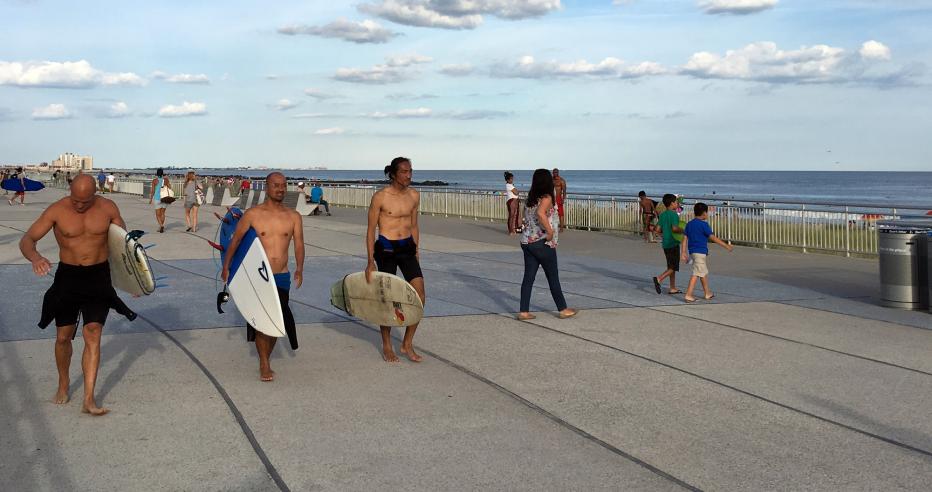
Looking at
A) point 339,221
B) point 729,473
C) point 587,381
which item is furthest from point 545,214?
point 339,221

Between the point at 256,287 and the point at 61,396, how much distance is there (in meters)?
1.59

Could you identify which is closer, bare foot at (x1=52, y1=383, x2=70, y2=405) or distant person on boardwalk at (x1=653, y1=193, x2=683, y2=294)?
bare foot at (x1=52, y1=383, x2=70, y2=405)

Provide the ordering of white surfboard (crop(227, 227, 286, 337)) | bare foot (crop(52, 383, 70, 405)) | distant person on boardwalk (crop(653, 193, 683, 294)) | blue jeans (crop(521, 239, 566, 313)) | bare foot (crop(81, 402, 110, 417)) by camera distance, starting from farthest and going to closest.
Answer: distant person on boardwalk (crop(653, 193, 683, 294)) → blue jeans (crop(521, 239, 566, 313)) → white surfboard (crop(227, 227, 286, 337)) → bare foot (crop(52, 383, 70, 405)) → bare foot (crop(81, 402, 110, 417))

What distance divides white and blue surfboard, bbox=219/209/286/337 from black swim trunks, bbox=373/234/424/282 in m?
1.32

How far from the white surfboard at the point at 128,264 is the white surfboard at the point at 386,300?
6.10ft

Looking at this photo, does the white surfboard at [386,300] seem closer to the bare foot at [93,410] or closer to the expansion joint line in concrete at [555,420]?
the expansion joint line in concrete at [555,420]

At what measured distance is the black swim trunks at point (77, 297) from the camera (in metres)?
6.75

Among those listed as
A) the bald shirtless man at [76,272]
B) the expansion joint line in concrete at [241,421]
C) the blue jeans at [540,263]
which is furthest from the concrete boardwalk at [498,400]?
the bald shirtless man at [76,272]

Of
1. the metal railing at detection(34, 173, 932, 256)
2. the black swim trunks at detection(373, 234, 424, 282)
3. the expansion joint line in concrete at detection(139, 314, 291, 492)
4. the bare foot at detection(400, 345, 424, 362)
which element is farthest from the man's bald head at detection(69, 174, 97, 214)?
the metal railing at detection(34, 173, 932, 256)

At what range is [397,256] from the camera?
28.3 feet

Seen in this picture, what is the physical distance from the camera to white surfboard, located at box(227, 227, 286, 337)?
7.39m

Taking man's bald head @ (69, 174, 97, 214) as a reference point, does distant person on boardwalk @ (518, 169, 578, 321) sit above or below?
below

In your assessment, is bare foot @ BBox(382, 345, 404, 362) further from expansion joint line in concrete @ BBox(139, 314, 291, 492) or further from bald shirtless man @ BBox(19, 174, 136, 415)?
bald shirtless man @ BBox(19, 174, 136, 415)

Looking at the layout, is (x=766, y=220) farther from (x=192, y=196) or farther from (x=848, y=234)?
(x=192, y=196)
